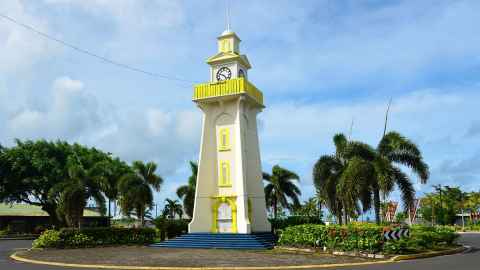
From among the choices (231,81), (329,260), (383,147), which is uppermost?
(231,81)

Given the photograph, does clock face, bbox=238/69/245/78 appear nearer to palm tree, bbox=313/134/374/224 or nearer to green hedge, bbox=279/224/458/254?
palm tree, bbox=313/134/374/224

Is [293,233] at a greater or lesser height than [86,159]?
lesser

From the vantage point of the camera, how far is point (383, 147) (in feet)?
90.3

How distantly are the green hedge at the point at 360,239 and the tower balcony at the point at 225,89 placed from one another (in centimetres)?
1020

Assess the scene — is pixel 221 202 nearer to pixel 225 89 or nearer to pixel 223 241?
pixel 223 241

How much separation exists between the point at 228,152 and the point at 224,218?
177 inches

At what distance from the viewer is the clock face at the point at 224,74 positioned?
32.2 metres

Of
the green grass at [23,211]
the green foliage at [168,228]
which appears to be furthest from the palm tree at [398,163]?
the green grass at [23,211]

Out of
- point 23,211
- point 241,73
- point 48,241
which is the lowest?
point 48,241

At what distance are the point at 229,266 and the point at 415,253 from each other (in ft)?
29.3

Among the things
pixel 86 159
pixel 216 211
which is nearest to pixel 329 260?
pixel 216 211

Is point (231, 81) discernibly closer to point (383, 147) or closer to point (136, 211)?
point (383, 147)

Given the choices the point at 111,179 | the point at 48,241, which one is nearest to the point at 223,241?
the point at 48,241

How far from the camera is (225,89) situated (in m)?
31.1
